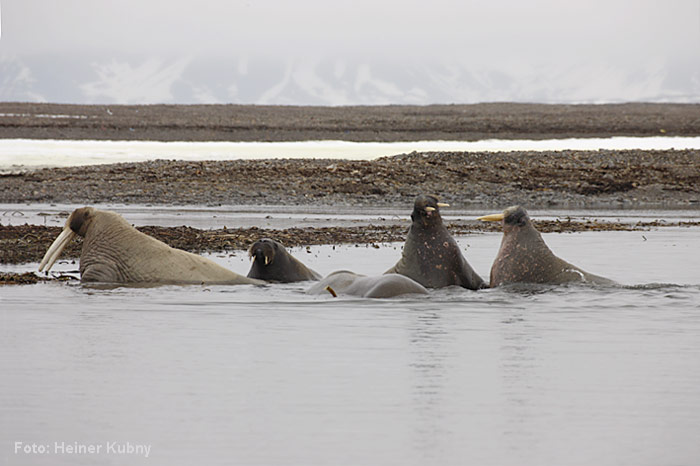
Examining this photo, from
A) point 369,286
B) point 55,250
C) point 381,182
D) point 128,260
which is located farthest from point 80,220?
point 381,182

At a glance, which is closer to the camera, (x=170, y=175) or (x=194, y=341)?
(x=194, y=341)

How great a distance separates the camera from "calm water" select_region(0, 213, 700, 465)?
6145mm

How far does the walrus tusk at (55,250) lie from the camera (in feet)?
44.9

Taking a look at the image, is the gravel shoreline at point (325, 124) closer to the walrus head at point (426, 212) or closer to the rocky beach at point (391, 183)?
the rocky beach at point (391, 183)

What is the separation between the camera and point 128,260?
45.3ft

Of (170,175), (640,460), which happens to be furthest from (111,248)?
(170,175)

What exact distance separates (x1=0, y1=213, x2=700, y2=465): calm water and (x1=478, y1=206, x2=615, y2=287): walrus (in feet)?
1.01

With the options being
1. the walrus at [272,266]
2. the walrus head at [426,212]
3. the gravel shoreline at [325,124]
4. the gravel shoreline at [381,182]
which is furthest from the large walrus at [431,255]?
the gravel shoreline at [325,124]

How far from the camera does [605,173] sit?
3806 centimetres

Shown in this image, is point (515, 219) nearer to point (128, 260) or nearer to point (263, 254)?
point (263, 254)

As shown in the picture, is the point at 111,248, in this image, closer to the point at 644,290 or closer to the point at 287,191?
the point at 644,290

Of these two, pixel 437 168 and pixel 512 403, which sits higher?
pixel 437 168

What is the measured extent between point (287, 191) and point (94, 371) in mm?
26280

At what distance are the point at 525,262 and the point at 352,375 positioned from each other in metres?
5.71
